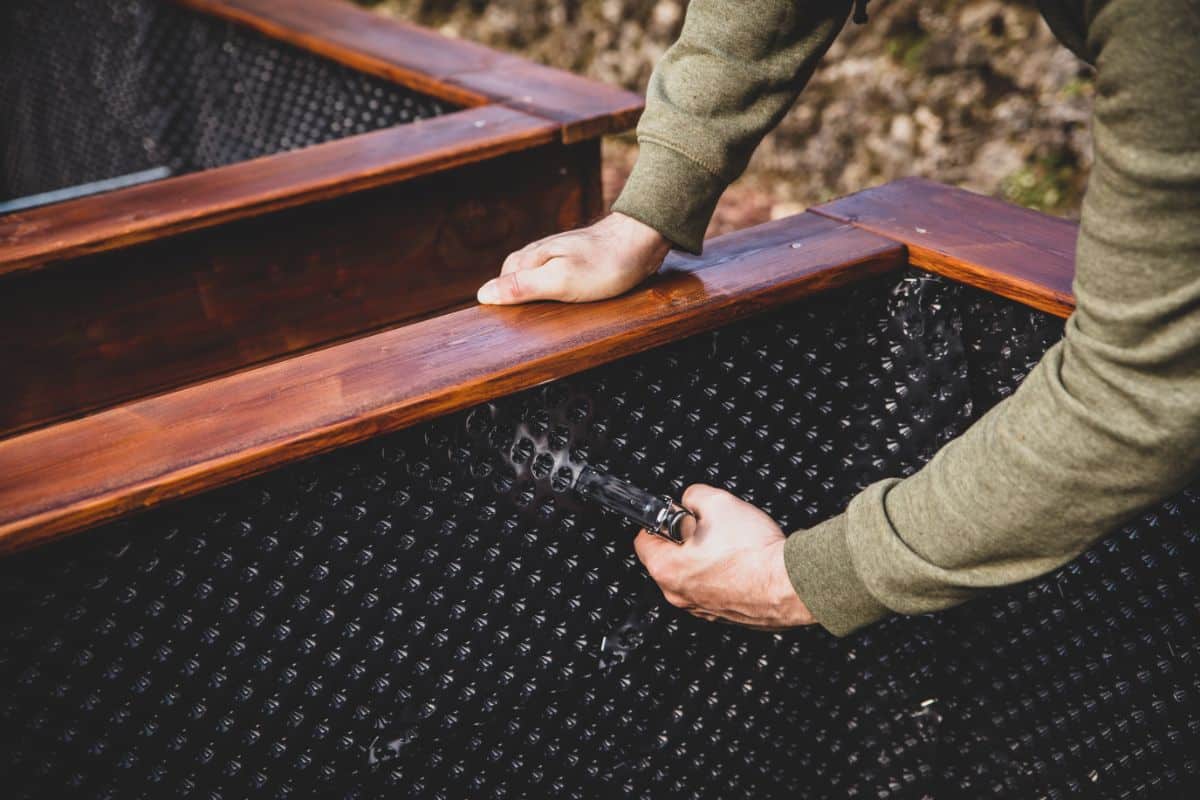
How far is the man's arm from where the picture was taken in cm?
114

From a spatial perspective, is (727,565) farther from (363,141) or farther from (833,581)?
(363,141)

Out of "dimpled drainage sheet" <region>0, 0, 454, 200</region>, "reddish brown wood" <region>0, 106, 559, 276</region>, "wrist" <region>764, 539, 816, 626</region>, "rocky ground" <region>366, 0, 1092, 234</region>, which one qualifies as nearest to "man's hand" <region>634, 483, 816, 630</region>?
"wrist" <region>764, 539, 816, 626</region>

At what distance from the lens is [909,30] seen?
348cm

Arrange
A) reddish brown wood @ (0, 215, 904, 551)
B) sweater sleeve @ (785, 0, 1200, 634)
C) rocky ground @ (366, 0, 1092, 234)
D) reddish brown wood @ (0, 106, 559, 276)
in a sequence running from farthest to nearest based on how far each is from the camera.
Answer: rocky ground @ (366, 0, 1092, 234) → reddish brown wood @ (0, 106, 559, 276) → reddish brown wood @ (0, 215, 904, 551) → sweater sleeve @ (785, 0, 1200, 634)

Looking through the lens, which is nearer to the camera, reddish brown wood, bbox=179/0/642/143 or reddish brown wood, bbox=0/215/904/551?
reddish brown wood, bbox=0/215/904/551

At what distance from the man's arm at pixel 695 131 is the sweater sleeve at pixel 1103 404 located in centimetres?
41

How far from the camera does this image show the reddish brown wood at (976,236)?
1.16 meters

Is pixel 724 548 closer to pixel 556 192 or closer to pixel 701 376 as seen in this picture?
pixel 701 376

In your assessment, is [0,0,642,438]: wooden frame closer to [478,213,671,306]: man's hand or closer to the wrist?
[478,213,671,306]: man's hand

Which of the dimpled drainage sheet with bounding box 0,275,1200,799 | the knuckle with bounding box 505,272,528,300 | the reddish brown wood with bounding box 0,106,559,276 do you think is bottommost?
the dimpled drainage sheet with bounding box 0,275,1200,799

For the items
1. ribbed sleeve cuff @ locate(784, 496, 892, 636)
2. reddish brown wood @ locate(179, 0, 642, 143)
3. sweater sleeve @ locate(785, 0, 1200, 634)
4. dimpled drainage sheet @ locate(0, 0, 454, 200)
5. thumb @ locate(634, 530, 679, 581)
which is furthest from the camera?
dimpled drainage sheet @ locate(0, 0, 454, 200)

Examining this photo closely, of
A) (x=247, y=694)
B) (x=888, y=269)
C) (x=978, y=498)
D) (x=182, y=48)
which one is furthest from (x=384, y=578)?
(x=182, y=48)

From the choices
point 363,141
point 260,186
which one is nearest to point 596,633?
point 260,186

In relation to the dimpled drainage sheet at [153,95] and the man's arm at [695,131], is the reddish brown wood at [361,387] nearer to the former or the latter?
the man's arm at [695,131]
